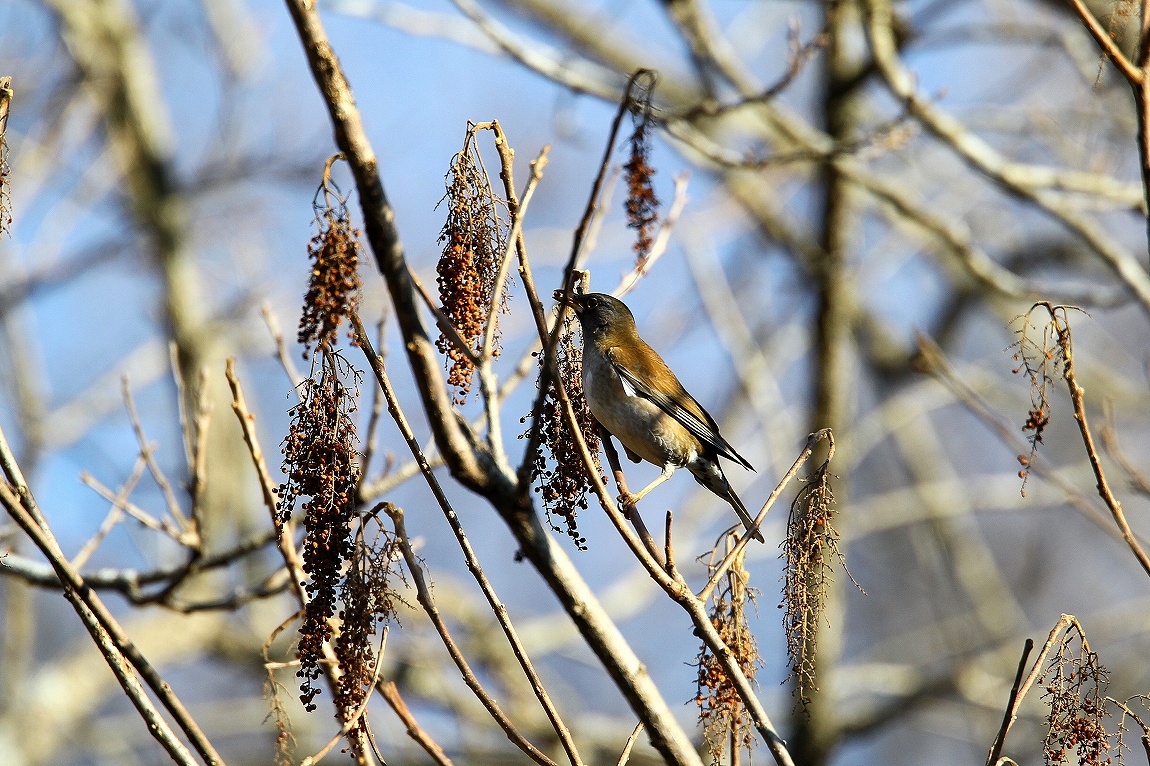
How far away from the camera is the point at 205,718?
812 centimetres

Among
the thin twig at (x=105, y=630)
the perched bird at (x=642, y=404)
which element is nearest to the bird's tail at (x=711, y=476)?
the perched bird at (x=642, y=404)

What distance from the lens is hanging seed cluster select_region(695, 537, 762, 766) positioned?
2232 mm

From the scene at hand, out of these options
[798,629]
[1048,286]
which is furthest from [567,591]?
[1048,286]

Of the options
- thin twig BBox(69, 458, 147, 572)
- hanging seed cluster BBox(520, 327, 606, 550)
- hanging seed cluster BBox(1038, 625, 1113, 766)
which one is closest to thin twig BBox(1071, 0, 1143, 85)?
hanging seed cluster BBox(1038, 625, 1113, 766)

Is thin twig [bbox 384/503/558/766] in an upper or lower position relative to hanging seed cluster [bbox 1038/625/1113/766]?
upper

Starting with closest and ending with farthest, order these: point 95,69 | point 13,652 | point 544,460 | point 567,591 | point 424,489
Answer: point 567,591 → point 544,460 → point 13,652 → point 95,69 → point 424,489

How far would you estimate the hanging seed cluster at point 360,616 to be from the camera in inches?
76.0

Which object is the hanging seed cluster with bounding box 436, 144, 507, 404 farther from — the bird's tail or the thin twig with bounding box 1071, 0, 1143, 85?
the bird's tail

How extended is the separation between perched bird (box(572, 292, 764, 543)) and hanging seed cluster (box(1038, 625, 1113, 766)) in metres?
1.70

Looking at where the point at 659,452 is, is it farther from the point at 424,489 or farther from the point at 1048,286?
the point at 424,489

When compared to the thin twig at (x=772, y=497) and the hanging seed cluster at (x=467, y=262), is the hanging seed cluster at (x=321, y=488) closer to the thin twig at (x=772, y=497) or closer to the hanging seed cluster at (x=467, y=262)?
the hanging seed cluster at (x=467, y=262)

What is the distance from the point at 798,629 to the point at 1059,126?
640 cm

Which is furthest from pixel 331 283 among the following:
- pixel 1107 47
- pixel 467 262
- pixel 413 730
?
pixel 1107 47

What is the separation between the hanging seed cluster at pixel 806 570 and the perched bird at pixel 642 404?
162 cm
